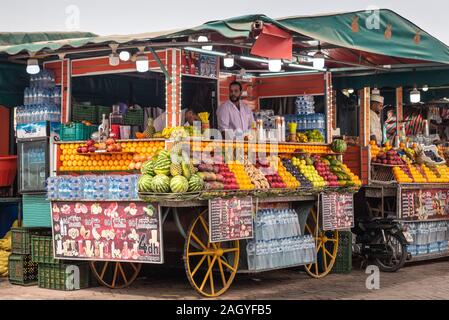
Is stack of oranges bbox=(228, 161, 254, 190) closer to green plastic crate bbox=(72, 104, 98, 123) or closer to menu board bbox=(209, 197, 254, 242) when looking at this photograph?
menu board bbox=(209, 197, 254, 242)

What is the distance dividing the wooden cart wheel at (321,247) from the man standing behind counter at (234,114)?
168 cm

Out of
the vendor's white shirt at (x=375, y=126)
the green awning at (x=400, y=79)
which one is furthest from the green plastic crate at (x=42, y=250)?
the green awning at (x=400, y=79)

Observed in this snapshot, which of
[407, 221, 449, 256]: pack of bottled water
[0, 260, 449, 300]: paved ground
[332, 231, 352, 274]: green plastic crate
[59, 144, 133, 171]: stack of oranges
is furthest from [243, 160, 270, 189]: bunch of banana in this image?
[407, 221, 449, 256]: pack of bottled water

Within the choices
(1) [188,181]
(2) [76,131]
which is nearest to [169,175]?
(1) [188,181]

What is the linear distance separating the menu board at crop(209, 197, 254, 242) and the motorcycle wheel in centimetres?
331

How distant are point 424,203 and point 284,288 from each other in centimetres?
388

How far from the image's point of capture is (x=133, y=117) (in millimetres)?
12469

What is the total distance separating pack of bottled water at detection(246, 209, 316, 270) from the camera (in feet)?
36.5

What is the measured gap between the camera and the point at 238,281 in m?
12.4

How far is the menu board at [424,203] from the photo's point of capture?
13.9 m

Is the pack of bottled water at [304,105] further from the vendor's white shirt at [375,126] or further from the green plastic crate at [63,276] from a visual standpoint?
the green plastic crate at [63,276]

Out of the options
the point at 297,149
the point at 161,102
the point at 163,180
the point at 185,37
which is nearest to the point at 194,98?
the point at 161,102

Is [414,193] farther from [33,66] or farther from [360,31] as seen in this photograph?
[33,66]

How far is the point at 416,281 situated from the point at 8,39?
25.5 feet
